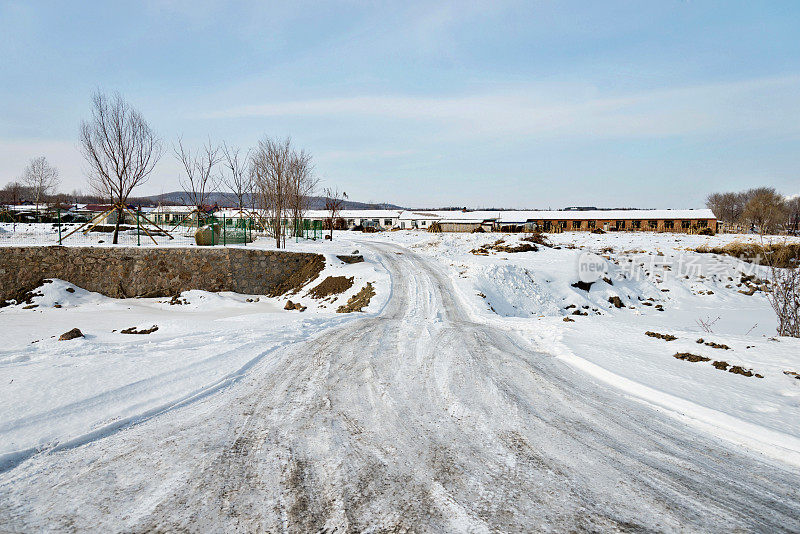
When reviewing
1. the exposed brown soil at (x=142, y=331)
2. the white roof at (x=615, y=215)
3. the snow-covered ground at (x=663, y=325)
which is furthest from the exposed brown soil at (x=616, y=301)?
the white roof at (x=615, y=215)

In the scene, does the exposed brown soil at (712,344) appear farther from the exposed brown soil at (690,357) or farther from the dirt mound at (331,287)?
the dirt mound at (331,287)

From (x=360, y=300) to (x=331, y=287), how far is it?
2847 mm

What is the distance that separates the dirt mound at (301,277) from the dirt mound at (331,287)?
5.09ft

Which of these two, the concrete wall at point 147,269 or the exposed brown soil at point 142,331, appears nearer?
the exposed brown soil at point 142,331

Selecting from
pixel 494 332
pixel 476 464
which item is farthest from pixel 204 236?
pixel 476 464

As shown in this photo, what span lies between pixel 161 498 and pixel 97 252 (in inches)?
852

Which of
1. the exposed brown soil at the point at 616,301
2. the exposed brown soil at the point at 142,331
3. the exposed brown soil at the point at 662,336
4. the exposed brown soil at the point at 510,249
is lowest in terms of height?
the exposed brown soil at the point at 616,301

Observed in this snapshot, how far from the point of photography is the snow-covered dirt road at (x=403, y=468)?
3.01m

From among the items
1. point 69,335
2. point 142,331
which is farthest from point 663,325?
point 69,335

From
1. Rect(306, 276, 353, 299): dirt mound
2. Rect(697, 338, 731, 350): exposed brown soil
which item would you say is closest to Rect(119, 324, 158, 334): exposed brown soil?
Rect(306, 276, 353, 299): dirt mound

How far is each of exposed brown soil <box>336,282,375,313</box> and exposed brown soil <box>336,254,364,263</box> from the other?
4.70 metres

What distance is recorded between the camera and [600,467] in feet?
12.6

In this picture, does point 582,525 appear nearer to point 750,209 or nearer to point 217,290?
point 217,290

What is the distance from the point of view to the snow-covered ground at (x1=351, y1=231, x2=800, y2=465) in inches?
204
